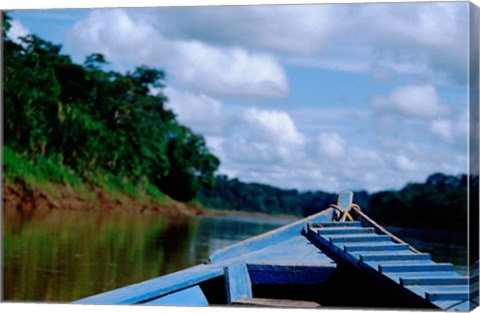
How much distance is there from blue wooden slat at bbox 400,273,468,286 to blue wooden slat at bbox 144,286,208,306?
0.70 metres

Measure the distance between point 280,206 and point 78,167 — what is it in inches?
166

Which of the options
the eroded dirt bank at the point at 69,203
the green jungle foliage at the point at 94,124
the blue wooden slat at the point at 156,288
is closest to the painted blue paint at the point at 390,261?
the blue wooden slat at the point at 156,288

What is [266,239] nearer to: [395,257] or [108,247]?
[395,257]

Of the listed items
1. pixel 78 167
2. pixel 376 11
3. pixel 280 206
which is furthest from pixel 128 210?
pixel 376 11

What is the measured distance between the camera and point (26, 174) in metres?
9.99

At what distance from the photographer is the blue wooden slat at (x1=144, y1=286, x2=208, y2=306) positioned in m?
3.45

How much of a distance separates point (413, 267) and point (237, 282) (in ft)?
2.02

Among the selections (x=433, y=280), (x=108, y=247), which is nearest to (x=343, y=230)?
(x=433, y=280)

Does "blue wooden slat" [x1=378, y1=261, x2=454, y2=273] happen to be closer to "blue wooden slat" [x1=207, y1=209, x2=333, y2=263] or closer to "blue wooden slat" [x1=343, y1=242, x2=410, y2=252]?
"blue wooden slat" [x1=343, y1=242, x2=410, y2=252]

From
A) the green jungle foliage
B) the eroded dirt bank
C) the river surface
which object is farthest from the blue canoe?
the eroded dirt bank

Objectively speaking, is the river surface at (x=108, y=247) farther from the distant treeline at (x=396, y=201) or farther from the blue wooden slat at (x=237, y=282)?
the blue wooden slat at (x=237, y=282)

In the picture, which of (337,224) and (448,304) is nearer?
(448,304)

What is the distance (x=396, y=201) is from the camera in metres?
5.61

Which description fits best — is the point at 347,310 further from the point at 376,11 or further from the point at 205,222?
the point at 205,222
